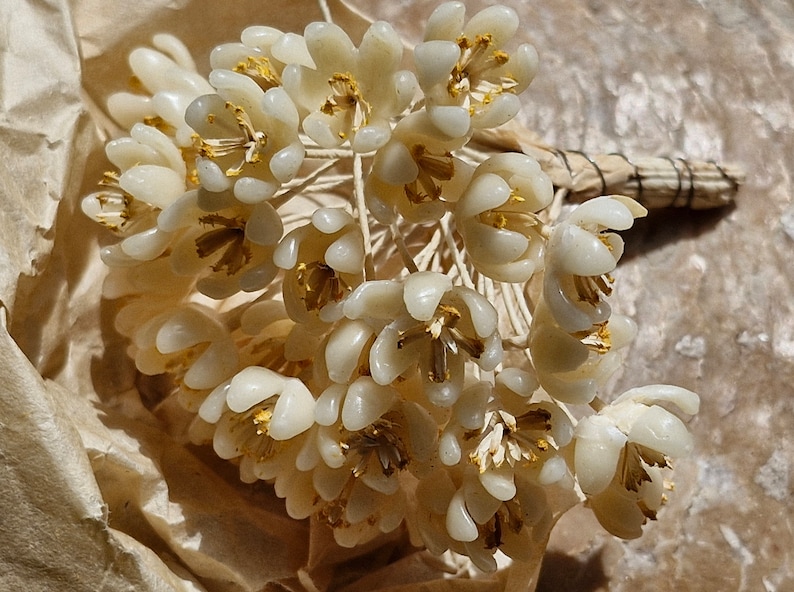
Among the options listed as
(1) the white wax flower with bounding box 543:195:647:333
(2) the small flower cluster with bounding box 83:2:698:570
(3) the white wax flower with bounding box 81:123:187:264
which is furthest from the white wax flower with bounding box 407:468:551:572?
(3) the white wax flower with bounding box 81:123:187:264

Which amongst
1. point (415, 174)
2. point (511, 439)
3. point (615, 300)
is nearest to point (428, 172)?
point (415, 174)

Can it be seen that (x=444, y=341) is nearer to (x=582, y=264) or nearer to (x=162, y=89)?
(x=582, y=264)

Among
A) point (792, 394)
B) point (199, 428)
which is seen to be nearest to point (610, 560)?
point (792, 394)

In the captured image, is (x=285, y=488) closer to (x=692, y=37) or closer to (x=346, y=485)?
(x=346, y=485)

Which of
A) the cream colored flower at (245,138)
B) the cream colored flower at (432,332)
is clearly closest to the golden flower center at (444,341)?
the cream colored flower at (432,332)

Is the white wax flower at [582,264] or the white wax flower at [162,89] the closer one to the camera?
the white wax flower at [582,264]

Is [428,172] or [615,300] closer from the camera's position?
[428,172]

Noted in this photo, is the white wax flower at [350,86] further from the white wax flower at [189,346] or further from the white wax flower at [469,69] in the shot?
the white wax flower at [189,346]
